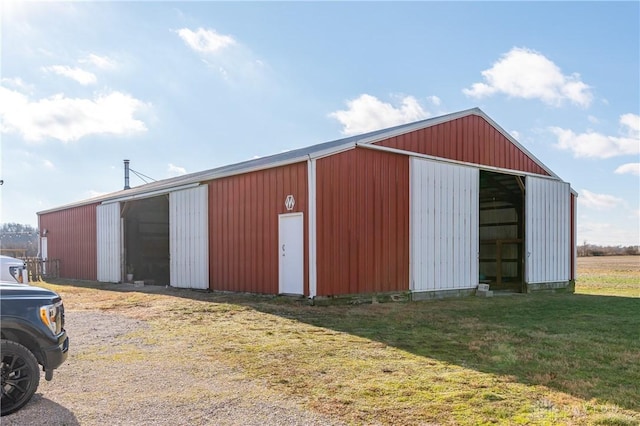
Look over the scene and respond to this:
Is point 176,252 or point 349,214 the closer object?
point 349,214

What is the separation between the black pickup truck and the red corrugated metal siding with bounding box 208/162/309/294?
7330mm

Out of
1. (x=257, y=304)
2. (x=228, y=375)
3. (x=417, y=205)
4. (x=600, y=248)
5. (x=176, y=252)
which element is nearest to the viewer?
(x=228, y=375)

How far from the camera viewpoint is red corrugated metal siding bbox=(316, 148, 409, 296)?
11461mm

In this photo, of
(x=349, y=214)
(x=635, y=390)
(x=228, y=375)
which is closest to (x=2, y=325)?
(x=228, y=375)

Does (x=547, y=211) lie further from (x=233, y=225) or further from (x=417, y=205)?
(x=233, y=225)

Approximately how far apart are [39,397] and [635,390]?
5.56 meters

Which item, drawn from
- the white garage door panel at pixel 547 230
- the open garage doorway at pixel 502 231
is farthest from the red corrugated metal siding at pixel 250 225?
the white garage door panel at pixel 547 230

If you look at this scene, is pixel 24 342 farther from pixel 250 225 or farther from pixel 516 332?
pixel 250 225

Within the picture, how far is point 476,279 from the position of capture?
14789mm

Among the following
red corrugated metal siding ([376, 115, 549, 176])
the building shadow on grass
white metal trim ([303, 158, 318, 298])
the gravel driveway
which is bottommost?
the building shadow on grass

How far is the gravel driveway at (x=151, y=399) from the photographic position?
405cm

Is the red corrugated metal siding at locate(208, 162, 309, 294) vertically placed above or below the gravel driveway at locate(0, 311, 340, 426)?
above

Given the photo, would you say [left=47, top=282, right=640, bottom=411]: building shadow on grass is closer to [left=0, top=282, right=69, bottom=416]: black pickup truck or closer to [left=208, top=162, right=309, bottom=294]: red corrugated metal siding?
[left=208, top=162, right=309, bottom=294]: red corrugated metal siding

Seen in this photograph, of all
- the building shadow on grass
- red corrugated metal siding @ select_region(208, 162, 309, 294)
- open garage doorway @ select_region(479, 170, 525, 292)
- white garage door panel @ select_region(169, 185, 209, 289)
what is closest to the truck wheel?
the building shadow on grass
